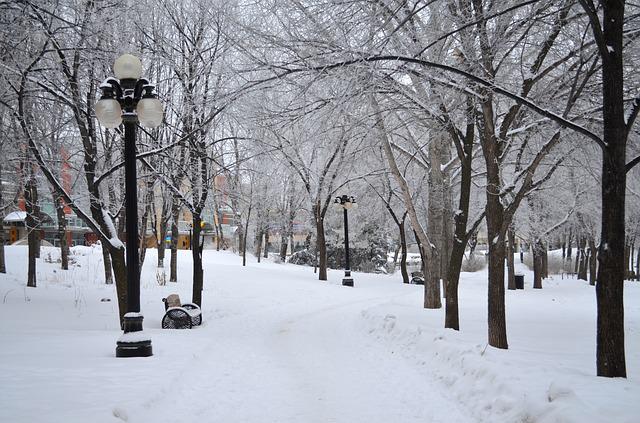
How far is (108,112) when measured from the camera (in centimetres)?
762

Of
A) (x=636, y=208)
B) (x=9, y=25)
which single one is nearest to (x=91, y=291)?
(x=9, y=25)

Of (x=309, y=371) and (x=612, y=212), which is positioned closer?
(x=612, y=212)

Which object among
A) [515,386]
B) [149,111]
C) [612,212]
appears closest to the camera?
[515,386]

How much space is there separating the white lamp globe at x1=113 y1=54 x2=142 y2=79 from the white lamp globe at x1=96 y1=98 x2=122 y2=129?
0.43 m

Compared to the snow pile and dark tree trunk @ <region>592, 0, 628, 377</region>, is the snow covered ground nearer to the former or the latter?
the snow pile

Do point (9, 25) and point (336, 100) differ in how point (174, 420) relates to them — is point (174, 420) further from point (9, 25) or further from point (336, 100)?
point (9, 25)

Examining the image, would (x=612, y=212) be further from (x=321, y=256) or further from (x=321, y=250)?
(x=321, y=250)

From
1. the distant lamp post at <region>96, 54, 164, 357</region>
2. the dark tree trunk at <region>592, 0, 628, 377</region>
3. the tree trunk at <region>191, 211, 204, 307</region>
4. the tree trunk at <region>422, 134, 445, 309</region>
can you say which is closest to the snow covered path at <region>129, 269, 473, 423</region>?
the distant lamp post at <region>96, 54, 164, 357</region>

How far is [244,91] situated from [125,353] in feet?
13.6

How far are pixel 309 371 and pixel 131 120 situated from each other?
4.50 m

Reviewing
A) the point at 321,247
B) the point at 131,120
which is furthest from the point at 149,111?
the point at 321,247

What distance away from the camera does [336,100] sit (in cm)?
795

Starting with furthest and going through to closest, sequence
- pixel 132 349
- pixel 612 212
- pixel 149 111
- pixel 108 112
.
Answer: pixel 149 111 < pixel 108 112 < pixel 132 349 < pixel 612 212

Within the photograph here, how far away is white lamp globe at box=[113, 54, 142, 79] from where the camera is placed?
777 centimetres
